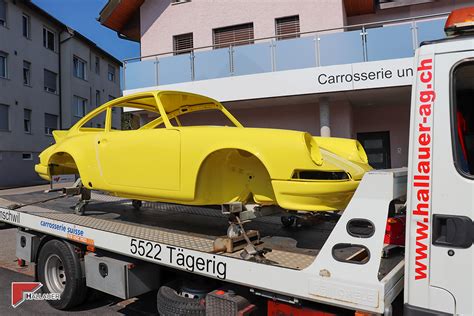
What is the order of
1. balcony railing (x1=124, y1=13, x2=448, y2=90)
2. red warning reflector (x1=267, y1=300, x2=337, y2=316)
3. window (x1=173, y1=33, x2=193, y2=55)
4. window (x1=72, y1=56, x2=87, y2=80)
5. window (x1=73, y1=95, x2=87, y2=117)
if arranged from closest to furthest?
red warning reflector (x1=267, y1=300, x2=337, y2=316) < balcony railing (x1=124, y1=13, x2=448, y2=90) < window (x1=173, y1=33, x2=193, y2=55) < window (x1=73, y1=95, x2=87, y2=117) < window (x1=72, y1=56, x2=87, y2=80)

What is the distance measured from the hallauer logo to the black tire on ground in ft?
6.21

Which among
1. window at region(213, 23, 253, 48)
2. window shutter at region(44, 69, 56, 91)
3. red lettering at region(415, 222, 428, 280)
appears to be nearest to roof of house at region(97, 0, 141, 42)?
window at region(213, 23, 253, 48)

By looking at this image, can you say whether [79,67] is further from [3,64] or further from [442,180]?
[442,180]

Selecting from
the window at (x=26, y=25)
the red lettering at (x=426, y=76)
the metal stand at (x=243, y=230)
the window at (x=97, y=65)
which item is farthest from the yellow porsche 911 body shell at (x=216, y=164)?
the window at (x=97, y=65)

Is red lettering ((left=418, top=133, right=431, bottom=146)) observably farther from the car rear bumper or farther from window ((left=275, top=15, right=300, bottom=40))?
window ((left=275, top=15, right=300, bottom=40))

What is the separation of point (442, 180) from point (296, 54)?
33.0 ft

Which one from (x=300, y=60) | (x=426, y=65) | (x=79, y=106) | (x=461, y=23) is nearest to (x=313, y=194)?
(x=426, y=65)

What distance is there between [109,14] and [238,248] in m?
16.4

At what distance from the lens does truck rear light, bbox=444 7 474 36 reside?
2482 millimetres

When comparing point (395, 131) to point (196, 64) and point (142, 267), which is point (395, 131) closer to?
point (196, 64)

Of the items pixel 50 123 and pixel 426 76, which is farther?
pixel 50 123

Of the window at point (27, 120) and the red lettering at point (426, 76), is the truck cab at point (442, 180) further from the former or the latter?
the window at point (27, 120)

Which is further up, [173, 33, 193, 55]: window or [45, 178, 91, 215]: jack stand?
[173, 33, 193, 55]: window

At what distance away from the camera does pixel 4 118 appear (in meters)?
24.5
